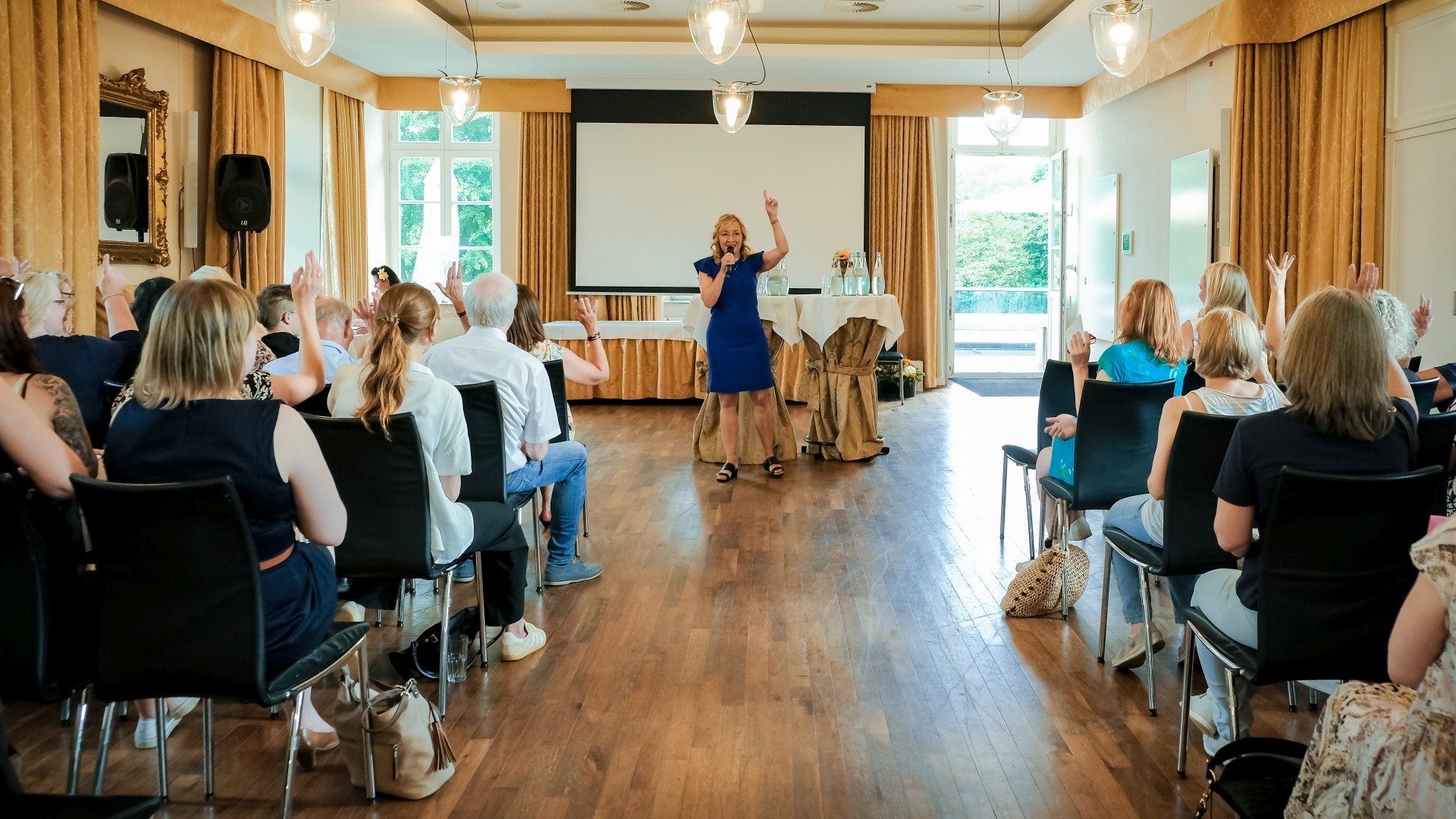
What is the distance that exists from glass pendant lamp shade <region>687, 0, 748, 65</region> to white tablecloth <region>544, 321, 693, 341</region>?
5535 mm

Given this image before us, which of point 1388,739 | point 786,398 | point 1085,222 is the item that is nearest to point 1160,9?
point 1085,222

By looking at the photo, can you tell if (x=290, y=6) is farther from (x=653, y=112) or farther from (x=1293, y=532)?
(x=653, y=112)

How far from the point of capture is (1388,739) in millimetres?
1636

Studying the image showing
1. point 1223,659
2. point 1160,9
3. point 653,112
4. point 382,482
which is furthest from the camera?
point 653,112

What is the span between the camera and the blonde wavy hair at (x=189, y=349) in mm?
2080

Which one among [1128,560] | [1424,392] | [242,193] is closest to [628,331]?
[242,193]

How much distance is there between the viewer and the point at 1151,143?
9711 millimetres

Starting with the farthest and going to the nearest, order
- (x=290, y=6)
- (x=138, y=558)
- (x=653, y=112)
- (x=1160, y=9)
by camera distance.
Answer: (x=653, y=112), (x=1160, y=9), (x=290, y=6), (x=138, y=558)

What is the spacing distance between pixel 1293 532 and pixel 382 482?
6.92 ft

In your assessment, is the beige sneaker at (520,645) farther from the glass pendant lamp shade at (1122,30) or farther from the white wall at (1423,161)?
the white wall at (1423,161)

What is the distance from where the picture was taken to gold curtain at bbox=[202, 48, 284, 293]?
8.24 m

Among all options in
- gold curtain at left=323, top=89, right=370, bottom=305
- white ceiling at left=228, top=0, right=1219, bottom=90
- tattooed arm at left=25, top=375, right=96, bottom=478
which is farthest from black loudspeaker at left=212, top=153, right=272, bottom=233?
tattooed arm at left=25, top=375, right=96, bottom=478

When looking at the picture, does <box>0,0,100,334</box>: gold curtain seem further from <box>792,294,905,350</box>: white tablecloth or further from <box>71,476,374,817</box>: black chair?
<box>71,476,374,817</box>: black chair

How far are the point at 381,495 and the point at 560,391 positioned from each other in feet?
5.35
